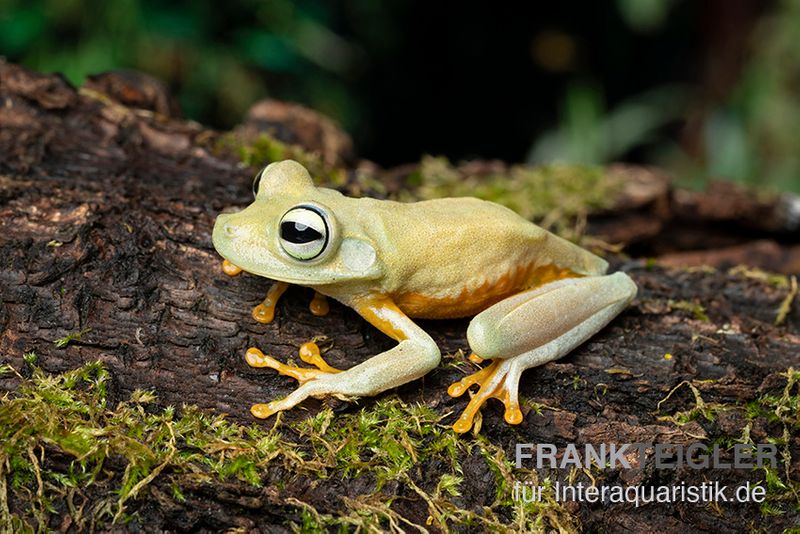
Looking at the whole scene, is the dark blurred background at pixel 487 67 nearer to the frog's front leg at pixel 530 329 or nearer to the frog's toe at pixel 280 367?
the frog's front leg at pixel 530 329

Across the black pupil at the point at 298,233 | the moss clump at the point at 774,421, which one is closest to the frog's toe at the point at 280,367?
the black pupil at the point at 298,233

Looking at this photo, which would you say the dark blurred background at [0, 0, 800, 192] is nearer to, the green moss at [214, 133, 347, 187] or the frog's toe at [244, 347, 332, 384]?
the green moss at [214, 133, 347, 187]

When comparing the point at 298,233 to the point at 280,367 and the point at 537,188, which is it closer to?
the point at 280,367

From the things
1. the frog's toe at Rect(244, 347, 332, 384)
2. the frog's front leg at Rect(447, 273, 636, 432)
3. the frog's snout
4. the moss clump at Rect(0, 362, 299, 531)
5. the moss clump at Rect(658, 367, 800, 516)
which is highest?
the moss clump at Rect(658, 367, 800, 516)

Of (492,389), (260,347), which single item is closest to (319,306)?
(260,347)

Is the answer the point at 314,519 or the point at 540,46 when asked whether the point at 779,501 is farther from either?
the point at 540,46

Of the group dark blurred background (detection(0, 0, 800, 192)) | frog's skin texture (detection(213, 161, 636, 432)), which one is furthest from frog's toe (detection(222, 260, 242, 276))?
dark blurred background (detection(0, 0, 800, 192))
